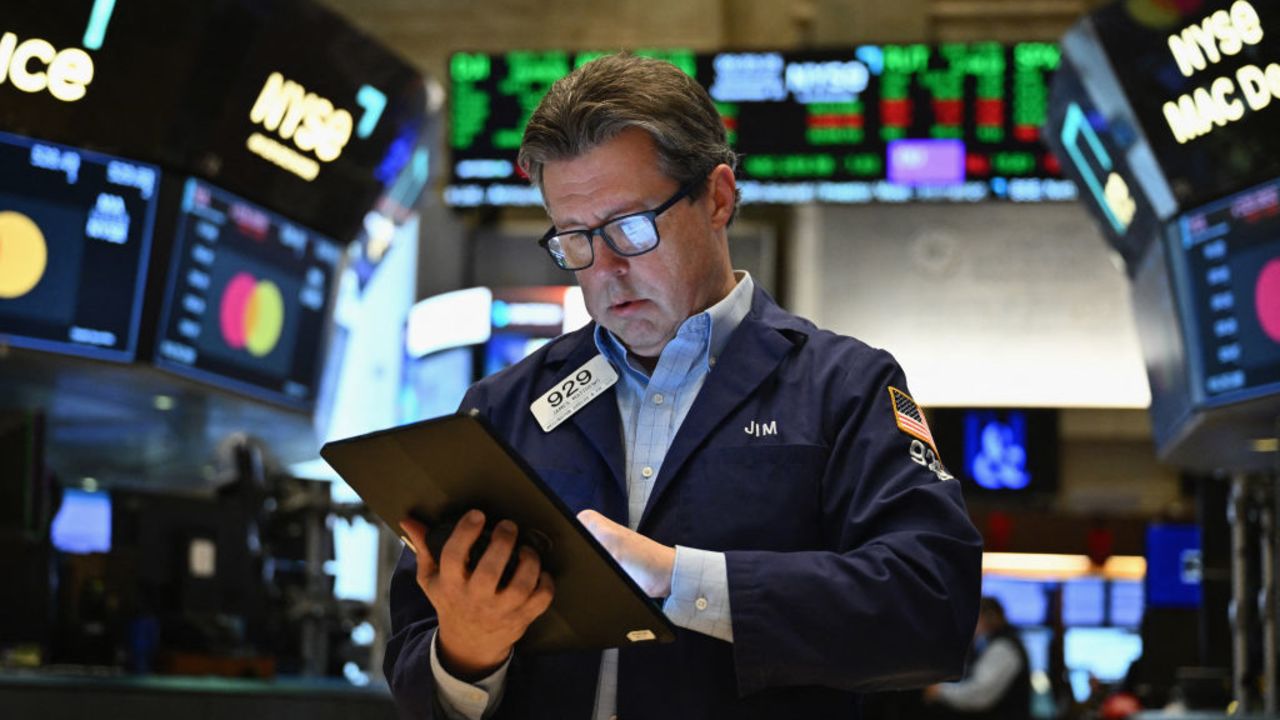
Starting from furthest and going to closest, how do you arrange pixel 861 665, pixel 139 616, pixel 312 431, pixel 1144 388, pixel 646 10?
pixel 646 10
pixel 1144 388
pixel 312 431
pixel 139 616
pixel 861 665

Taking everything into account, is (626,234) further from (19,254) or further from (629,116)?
(19,254)

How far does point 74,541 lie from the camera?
589 centimetres

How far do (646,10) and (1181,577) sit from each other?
6.05 m

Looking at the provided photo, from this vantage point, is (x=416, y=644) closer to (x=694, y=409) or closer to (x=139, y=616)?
(x=694, y=409)

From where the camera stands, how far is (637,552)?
5.24 feet

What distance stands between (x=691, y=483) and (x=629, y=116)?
40cm

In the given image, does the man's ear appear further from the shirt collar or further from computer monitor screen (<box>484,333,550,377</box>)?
computer monitor screen (<box>484,333,550,377</box>)

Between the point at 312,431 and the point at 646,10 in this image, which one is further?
the point at 646,10

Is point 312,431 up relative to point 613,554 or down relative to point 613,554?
up

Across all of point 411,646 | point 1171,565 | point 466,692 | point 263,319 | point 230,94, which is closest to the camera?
point 466,692

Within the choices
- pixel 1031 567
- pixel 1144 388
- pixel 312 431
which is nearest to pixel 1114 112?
pixel 312 431

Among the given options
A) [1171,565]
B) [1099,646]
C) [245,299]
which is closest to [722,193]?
[245,299]

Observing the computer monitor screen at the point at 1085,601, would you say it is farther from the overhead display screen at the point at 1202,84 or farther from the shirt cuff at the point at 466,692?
the shirt cuff at the point at 466,692

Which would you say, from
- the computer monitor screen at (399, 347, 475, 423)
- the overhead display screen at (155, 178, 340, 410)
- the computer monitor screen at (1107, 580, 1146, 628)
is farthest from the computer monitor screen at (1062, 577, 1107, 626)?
the overhead display screen at (155, 178, 340, 410)
